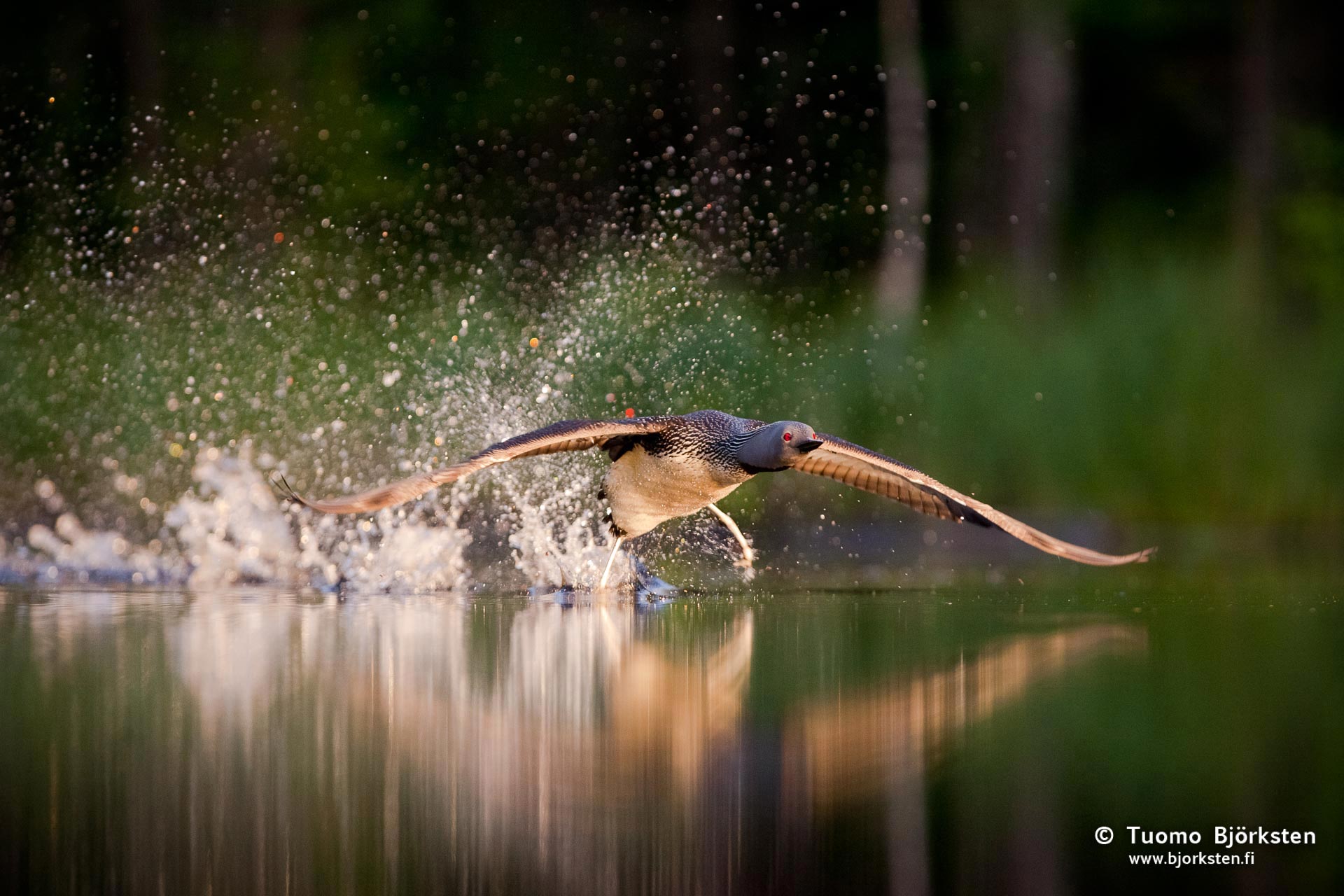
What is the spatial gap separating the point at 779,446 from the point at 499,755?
3193mm

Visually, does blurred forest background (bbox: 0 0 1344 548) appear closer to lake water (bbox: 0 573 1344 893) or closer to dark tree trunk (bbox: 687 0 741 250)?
dark tree trunk (bbox: 687 0 741 250)

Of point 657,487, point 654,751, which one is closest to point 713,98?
point 657,487

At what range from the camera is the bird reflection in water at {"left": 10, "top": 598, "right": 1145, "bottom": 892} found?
12.3 feet

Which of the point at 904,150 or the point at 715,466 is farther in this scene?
the point at 904,150

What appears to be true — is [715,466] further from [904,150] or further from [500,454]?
[904,150]

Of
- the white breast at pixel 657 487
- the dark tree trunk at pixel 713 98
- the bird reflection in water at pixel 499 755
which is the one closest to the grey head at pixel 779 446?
the white breast at pixel 657 487

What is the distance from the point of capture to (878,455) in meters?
7.98

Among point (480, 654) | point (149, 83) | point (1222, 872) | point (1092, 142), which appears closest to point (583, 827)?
point (1222, 872)

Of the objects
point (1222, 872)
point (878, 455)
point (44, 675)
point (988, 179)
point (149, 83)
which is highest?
point (149, 83)

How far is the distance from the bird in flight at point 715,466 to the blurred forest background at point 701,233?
7.55ft

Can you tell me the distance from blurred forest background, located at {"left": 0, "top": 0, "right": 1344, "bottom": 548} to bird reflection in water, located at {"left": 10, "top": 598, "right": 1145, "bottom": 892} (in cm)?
444

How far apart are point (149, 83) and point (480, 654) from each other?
47.0 ft

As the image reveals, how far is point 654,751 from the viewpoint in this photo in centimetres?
470

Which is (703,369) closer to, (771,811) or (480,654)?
(480,654)
